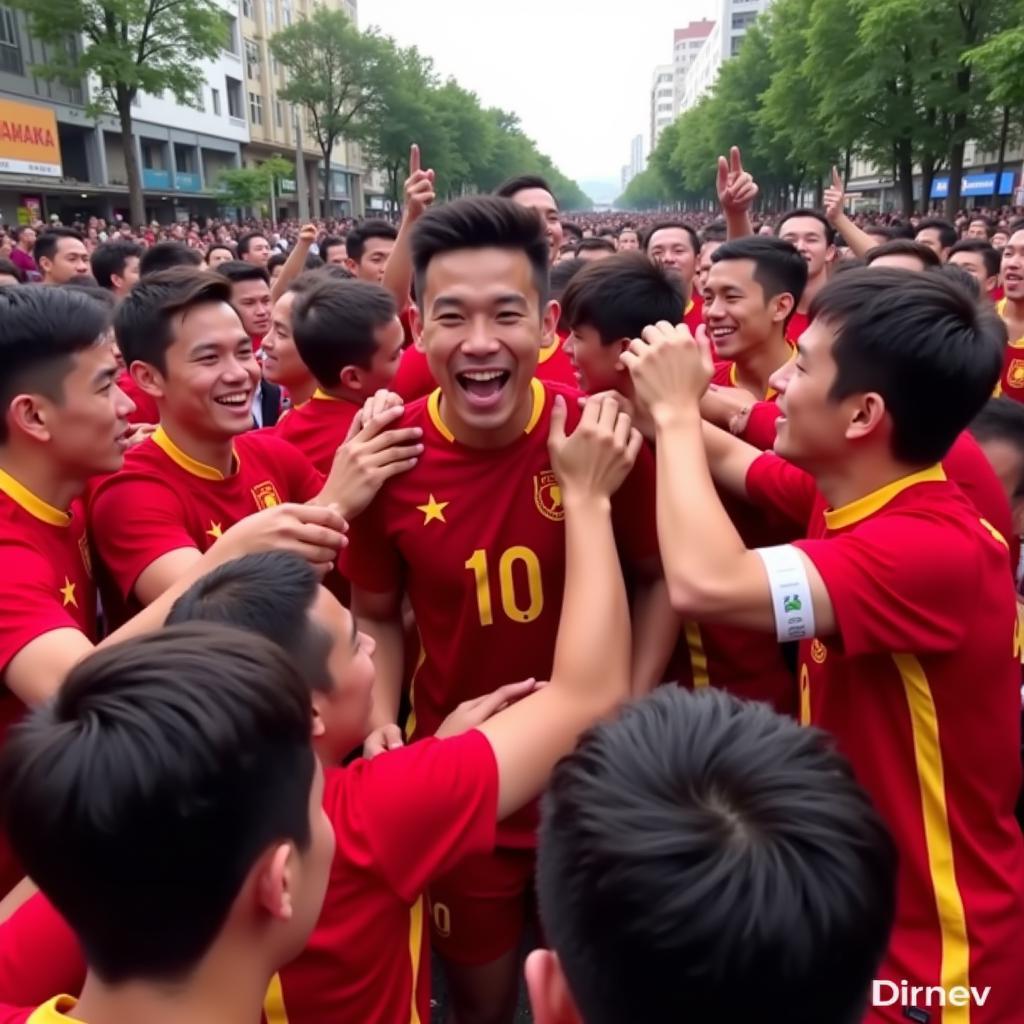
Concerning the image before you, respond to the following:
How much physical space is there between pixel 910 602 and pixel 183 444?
2.13 meters

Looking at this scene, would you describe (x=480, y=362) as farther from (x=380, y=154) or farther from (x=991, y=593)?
(x=380, y=154)

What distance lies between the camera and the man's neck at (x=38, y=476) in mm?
2467

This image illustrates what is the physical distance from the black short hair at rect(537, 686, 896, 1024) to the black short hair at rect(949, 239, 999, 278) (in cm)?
721

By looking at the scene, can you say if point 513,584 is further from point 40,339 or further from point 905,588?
point 40,339

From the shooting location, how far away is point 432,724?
259cm

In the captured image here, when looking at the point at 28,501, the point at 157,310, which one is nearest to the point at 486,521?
the point at 28,501

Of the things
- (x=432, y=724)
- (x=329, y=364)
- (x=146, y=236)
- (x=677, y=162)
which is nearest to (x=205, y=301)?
(x=329, y=364)

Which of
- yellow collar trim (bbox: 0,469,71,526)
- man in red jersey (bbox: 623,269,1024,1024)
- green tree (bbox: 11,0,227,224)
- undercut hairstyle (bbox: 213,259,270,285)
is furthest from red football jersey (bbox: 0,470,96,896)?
green tree (bbox: 11,0,227,224)

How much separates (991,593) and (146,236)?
25123 millimetres

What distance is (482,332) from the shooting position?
2344mm

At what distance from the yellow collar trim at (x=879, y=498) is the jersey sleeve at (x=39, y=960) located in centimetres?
168

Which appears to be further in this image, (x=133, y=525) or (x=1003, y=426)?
(x=1003, y=426)

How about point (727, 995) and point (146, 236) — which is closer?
point (727, 995)

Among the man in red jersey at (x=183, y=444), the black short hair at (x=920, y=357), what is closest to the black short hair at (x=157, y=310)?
the man in red jersey at (x=183, y=444)
